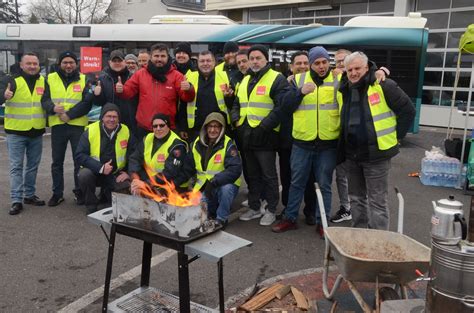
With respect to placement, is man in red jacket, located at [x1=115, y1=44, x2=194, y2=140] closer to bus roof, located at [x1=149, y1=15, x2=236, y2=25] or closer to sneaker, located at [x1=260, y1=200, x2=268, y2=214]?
sneaker, located at [x1=260, y1=200, x2=268, y2=214]

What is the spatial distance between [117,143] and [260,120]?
6.06 feet

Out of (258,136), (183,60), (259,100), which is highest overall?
(183,60)

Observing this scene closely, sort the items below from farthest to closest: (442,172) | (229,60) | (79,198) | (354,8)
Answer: (354,8) < (442,172) < (229,60) < (79,198)

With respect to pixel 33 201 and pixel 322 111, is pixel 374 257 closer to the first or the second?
pixel 322 111

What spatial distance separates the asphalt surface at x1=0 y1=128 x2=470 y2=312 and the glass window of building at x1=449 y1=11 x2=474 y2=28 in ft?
32.8

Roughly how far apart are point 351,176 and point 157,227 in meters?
2.16

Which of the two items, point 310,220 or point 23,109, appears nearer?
point 310,220

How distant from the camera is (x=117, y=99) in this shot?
6059 mm

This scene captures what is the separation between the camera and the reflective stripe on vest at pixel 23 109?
5.54 m

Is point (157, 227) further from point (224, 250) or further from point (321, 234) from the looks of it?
point (321, 234)

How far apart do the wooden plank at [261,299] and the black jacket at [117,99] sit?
3.47m

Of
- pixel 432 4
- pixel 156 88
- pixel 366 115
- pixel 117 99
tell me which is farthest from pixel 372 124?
pixel 432 4

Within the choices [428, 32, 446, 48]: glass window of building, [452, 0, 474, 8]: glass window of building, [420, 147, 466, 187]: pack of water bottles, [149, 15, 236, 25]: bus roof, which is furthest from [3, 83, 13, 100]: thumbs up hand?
[452, 0, 474, 8]: glass window of building

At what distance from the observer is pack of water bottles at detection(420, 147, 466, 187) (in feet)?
24.1
